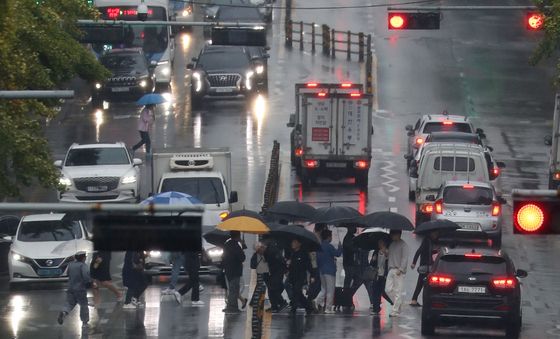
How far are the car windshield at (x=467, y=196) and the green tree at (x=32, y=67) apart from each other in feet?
28.3

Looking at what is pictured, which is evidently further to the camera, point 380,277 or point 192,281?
point 192,281

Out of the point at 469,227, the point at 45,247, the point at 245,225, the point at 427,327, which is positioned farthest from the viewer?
the point at 469,227

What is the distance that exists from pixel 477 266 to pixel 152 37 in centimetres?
3392

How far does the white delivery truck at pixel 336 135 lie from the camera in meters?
42.5

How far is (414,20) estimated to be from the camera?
1389 inches

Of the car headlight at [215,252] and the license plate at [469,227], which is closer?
the car headlight at [215,252]

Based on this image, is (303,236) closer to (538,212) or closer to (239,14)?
(538,212)

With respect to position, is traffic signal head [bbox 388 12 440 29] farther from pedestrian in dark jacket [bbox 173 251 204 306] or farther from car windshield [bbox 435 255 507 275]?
car windshield [bbox 435 255 507 275]

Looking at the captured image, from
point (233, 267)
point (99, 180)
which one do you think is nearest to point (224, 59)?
point (99, 180)

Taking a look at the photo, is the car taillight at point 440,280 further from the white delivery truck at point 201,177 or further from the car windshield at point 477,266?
the white delivery truck at point 201,177

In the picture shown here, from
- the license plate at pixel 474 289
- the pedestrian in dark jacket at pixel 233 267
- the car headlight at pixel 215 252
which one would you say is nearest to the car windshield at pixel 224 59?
the car headlight at pixel 215 252

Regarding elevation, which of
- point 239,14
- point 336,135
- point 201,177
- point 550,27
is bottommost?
point 201,177

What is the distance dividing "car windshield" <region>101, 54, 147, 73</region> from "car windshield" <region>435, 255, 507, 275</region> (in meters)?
28.9

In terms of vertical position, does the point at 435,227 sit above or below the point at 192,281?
above
